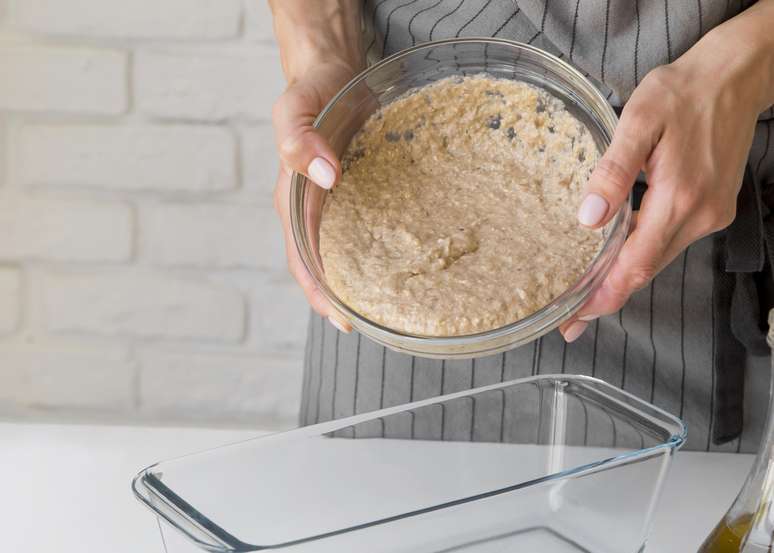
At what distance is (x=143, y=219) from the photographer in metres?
1.05

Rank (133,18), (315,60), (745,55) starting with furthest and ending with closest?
(133,18)
(315,60)
(745,55)

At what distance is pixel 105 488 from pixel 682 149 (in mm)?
437

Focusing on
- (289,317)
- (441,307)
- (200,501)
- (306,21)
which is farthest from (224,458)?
(289,317)

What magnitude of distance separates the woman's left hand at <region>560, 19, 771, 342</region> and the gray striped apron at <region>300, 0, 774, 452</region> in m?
0.07

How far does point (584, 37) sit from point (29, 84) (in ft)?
2.04

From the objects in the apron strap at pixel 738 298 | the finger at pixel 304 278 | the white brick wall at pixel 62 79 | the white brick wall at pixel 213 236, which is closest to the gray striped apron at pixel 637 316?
the apron strap at pixel 738 298

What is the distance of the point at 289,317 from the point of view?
1.08 meters

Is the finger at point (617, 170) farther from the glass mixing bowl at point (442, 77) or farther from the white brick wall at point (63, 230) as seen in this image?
the white brick wall at point (63, 230)

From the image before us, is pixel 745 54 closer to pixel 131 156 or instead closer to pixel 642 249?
pixel 642 249

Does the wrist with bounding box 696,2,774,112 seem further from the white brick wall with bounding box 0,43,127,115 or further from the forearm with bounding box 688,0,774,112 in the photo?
the white brick wall with bounding box 0,43,127,115

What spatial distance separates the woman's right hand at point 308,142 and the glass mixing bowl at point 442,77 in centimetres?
2

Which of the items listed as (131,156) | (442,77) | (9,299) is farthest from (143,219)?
(442,77)

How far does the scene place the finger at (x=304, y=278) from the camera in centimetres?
54

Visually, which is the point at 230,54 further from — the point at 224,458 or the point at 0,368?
the point at 224,458
